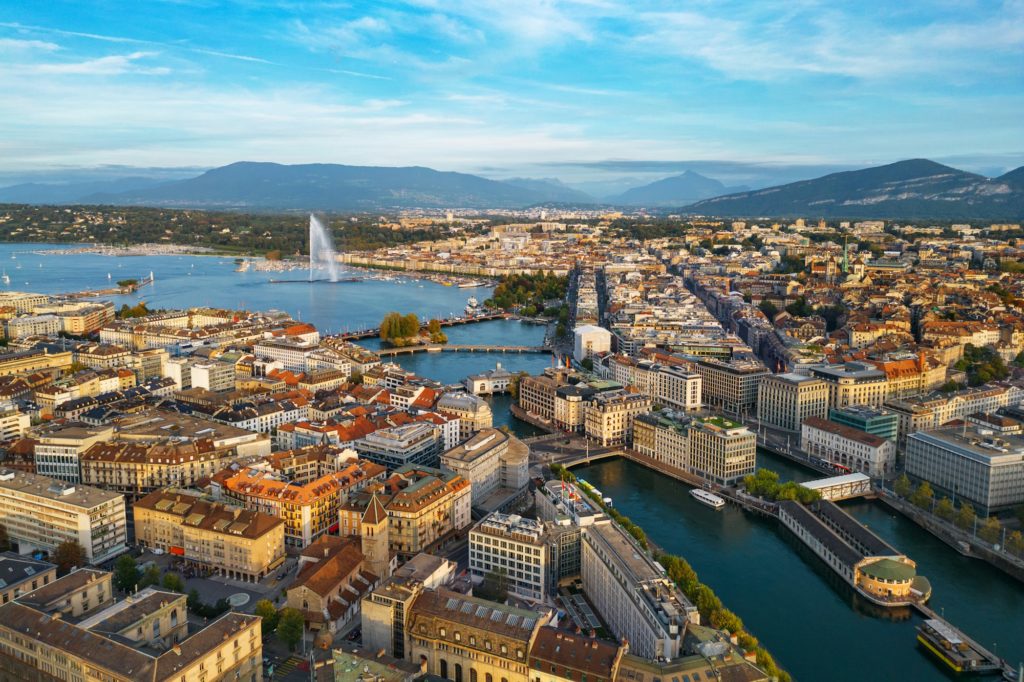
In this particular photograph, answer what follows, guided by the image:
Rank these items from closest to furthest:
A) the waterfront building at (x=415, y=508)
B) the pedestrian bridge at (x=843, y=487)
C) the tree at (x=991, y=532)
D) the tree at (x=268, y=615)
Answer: the tree at (x=268, y=615) < the waterfront building at (x=415, y=508) < the tree at (x=991, y=532) < the pedestrian bridge at (x=843, y=487)

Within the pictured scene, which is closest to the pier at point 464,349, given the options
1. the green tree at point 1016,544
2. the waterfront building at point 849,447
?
the waterfront building at point 849,447

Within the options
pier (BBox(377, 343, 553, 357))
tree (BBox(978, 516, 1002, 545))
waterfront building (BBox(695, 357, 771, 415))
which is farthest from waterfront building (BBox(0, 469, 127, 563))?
pier (BBox(377, 343, 553, 357))

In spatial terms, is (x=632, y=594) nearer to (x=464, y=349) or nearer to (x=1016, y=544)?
(x=1016, y=544)

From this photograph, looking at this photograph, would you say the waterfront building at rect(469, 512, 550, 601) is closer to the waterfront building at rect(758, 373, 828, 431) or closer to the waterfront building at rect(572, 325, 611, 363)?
the waterfront building at rect(758, 373, 828, 431)

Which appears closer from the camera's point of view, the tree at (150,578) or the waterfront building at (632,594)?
the waterfront building at (632,594)

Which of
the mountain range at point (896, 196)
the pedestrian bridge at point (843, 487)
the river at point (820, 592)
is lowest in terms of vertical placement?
the river at point (820, 592)

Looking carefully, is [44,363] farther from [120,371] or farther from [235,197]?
[235,197]

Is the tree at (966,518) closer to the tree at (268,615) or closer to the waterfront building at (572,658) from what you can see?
the waterfront building at (572,658)
